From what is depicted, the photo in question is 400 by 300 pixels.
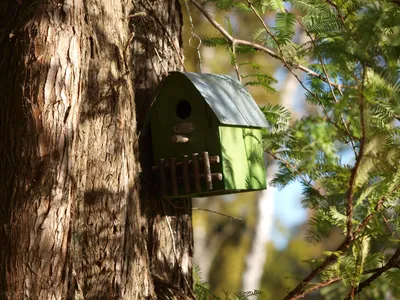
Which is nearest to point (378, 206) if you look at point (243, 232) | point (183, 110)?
point (183, 110)

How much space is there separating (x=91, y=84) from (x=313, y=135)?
4.23 feet

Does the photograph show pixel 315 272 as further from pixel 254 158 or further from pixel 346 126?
pixel 254 158

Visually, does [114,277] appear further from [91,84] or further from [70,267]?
[91,84]

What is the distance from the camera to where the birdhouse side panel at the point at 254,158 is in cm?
304

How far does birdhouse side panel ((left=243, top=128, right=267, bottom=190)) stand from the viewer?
304cm

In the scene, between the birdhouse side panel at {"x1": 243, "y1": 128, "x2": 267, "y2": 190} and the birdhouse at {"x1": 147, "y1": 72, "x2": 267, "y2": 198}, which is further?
the birdhouse side panel at {"x1": 243, "y1": 128, "x2": 267, "y2": 190}

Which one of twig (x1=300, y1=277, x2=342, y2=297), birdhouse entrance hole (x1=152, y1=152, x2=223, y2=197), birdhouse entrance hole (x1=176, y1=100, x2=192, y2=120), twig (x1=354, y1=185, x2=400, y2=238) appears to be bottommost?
twig (x1=300, y1=277, x2=342, y2=297)

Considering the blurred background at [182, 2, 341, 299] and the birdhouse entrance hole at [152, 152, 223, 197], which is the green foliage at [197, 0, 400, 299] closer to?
the birdhouse entrance hole at [152, 152, 223, 197]

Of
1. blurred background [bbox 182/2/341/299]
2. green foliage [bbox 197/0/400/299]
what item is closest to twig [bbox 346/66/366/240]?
green foliage [bbox 197/0/400/299]

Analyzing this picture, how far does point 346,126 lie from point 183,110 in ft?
2.75

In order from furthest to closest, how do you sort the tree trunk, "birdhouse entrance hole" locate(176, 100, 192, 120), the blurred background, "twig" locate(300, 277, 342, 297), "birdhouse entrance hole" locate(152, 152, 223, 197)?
the blurred background → "birdhouse entrance hole" locate(176, 100, 192, 120) → "birdhouse entrance hole" locate(152, 152, 223, 197) → "twig" locate(300, 277, 342, 297) → the tree trunk

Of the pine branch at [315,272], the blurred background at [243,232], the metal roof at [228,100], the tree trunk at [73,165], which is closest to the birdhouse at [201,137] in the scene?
the metal roof at [228,100]

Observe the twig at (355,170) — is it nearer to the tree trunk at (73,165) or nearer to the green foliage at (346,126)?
the green foliage at (346,126)

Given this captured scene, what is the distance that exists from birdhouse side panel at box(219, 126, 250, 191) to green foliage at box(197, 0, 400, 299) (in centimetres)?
26
